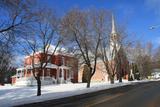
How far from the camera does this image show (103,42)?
44844 millimetres

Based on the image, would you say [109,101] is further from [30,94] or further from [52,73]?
[52,73]

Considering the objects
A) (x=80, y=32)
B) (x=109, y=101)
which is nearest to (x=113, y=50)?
(x=80, y=32)

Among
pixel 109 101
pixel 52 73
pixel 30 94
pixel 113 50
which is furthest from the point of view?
pixel 52 73

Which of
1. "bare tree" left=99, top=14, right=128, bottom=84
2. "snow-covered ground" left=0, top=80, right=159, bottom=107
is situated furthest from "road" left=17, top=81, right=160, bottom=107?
"bare tree" left=99, top=14, right=128, bottom=84

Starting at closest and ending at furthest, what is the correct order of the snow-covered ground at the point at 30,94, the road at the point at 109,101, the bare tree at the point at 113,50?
the road at the point at 109,101
the snow-covered ground at the point at 30,94
the bare tree at the point at 113,50

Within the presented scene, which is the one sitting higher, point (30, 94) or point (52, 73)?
point (52, 73)

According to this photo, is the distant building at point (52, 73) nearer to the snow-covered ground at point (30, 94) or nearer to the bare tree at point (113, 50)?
the bare tree at point (113, 50)

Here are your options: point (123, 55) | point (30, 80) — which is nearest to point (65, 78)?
point (30, 80)

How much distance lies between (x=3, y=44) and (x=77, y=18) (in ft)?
66.1

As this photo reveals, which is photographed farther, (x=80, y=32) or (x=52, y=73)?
(x=52, y=73)

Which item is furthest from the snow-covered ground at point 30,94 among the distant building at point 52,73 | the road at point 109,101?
the distant building at point 52,73

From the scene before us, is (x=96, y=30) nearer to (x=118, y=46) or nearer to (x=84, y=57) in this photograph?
(x=84, y=57)

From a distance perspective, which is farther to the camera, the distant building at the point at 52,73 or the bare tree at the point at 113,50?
the distant building at the point at 52,73

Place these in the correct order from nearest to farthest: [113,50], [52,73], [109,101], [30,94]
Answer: [109,101], [30,94], [113,50], [52,73]
